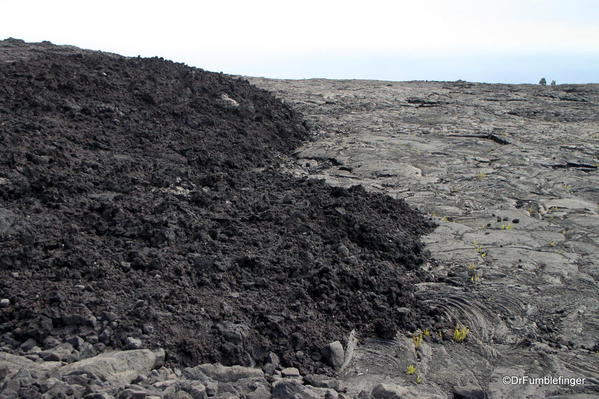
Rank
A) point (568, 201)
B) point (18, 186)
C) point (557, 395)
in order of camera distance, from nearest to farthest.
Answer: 1. point (557, 395)
2. point (18, 186)
3. point (568, 201)

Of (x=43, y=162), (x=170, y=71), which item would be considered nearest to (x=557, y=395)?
(x=43, y=162)

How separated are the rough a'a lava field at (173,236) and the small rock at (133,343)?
4cm

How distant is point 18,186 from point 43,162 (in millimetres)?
615

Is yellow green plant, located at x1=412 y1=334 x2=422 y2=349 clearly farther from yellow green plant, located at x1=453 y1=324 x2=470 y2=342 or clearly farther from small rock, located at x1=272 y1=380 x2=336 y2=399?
small rock, located at x1=272 y1=380 x2=336 y2=399

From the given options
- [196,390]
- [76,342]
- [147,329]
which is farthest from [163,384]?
[76,342]

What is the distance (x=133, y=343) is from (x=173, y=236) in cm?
135

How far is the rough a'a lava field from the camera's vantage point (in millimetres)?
3604

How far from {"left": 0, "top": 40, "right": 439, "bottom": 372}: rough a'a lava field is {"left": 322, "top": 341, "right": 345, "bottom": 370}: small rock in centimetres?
5

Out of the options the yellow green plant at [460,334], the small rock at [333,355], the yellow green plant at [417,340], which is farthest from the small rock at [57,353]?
the yellow green plant at [460,334]

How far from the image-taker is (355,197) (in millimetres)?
6266

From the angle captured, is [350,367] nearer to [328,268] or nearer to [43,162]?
[328,268]

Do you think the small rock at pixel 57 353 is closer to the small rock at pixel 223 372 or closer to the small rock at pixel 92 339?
the small rock at pixel 92 339

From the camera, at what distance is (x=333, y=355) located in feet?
12.2

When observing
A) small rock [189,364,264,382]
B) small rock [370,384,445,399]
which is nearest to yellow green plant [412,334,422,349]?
small rock [370,384,445,399]
